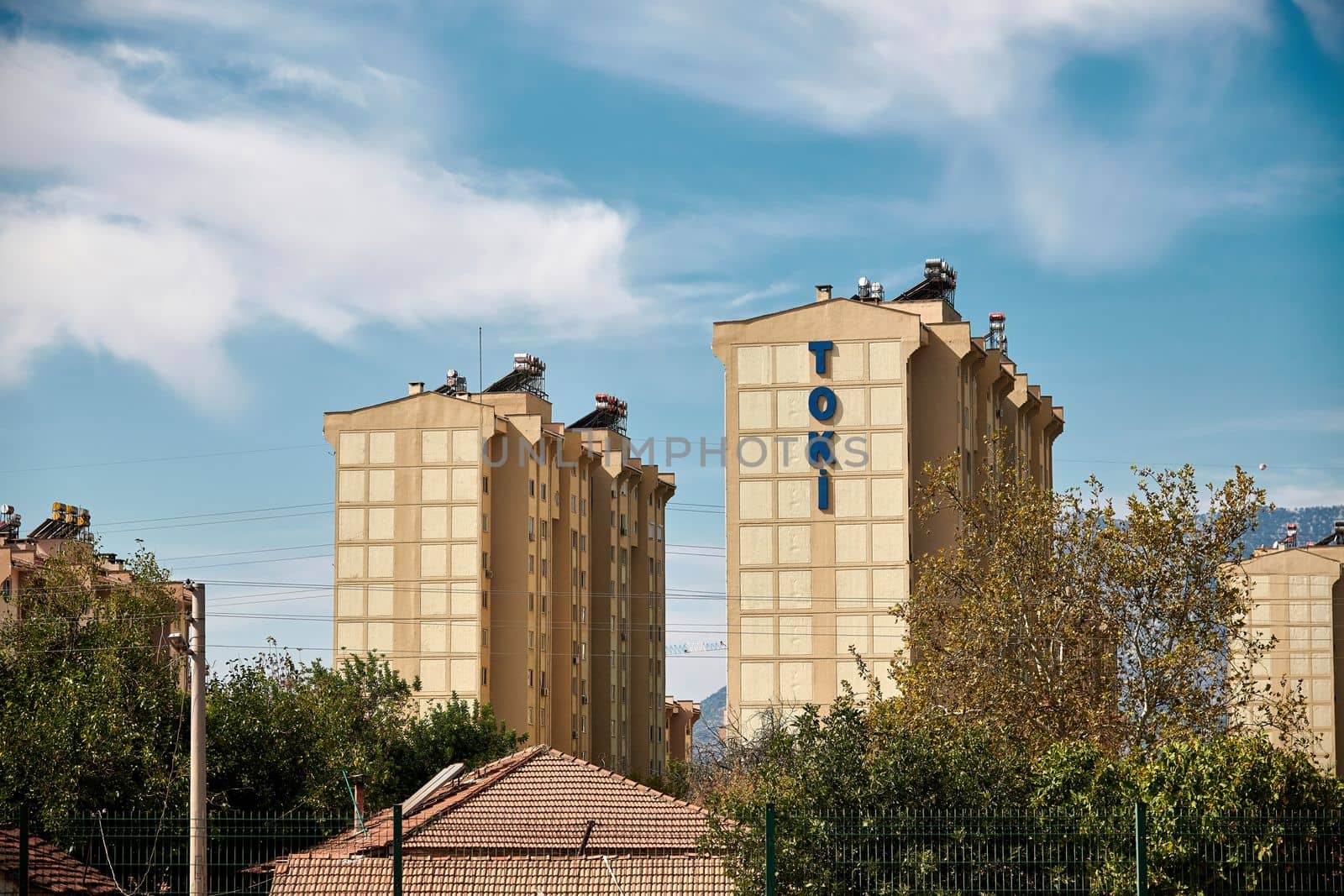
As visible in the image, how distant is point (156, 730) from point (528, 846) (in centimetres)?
1662

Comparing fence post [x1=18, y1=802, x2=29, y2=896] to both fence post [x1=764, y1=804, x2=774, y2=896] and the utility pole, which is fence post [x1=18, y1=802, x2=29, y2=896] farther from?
fence post [x1=764, y1=804, x2=774, y2=896]

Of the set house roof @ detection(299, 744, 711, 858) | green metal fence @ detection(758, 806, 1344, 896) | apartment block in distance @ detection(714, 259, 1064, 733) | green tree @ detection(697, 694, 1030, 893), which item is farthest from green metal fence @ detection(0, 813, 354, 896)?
apartment block in distance @ detection(714, 259, 1064, 733)

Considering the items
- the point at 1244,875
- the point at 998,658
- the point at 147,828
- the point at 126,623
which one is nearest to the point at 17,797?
the point at 147,828

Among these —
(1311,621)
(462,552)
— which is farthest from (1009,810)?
(1311,621)

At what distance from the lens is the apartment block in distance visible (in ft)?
235

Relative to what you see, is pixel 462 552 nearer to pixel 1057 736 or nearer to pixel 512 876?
pixel 1057 736

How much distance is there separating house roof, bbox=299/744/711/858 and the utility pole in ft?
22.2

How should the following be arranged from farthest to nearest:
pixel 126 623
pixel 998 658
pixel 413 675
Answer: pixel 413 675
pixel 126 623
pixel 998 658

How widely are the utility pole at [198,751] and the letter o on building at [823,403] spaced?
48396 millimetres

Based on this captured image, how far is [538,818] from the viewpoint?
33.4 meters

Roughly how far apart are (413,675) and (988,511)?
47.8 m

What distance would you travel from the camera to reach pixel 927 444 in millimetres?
73375

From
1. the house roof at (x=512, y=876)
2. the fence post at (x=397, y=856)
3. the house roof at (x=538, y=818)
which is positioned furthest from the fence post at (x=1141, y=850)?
the house roof at (x=538, y=818)

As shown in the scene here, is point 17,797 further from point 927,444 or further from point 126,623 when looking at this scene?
point 927,444
